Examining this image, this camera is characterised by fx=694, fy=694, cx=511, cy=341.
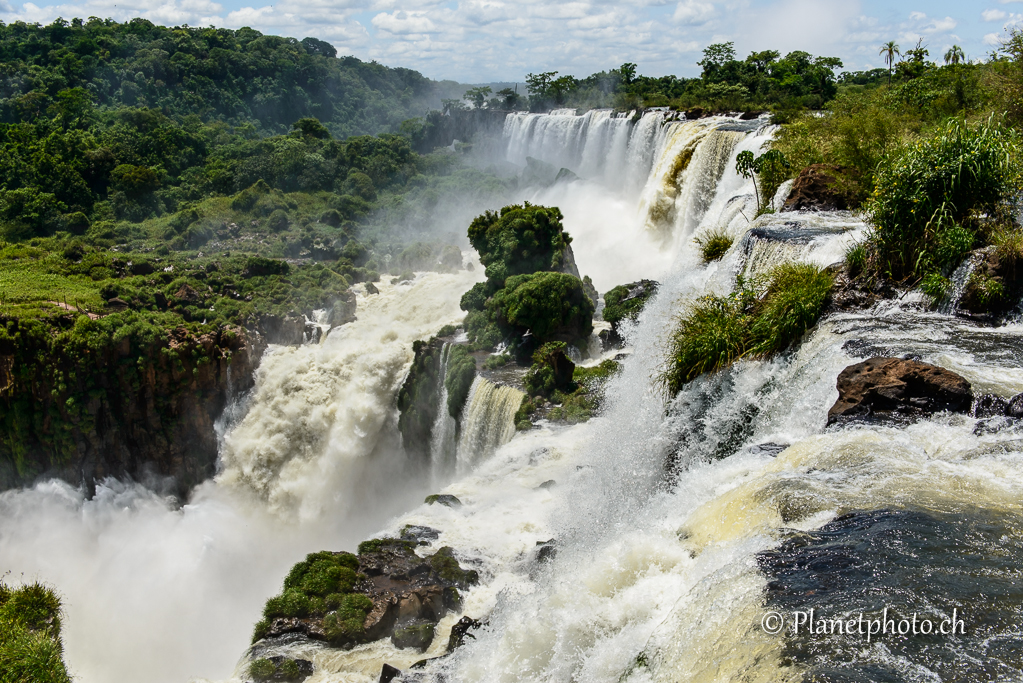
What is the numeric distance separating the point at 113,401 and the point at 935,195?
21083 millimetres

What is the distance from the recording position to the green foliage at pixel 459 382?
1669 cm

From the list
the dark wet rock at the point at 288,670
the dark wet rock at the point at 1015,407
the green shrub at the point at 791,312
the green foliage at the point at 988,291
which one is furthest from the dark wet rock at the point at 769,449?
the dark wet rock at the point at 288,670

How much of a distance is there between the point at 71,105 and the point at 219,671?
44432 millimetres

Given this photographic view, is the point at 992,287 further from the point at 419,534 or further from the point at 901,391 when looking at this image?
the point at 419,534

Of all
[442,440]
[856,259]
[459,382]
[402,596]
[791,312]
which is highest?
[856,259]

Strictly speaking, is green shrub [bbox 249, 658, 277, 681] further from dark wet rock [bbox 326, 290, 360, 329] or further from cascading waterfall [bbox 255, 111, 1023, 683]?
dark wet rock [bbox 326, 290, 360, 329]

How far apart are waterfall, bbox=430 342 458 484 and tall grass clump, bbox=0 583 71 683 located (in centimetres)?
874

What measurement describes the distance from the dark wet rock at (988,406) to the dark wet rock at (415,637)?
23.2 ft

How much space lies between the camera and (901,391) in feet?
27.8

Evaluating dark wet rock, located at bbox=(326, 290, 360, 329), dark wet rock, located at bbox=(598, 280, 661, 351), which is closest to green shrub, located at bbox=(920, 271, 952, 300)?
dark wet rock, located at bbox=(598, 280, 661, 351)

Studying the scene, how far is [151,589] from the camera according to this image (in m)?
16.7

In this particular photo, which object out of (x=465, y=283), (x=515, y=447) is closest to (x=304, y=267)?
(x=465, y=283)

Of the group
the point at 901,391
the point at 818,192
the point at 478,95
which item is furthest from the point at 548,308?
the point at 478,95

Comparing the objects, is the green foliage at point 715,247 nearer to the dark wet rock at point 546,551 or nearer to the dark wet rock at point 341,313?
the dark wet rock at point 546,551
